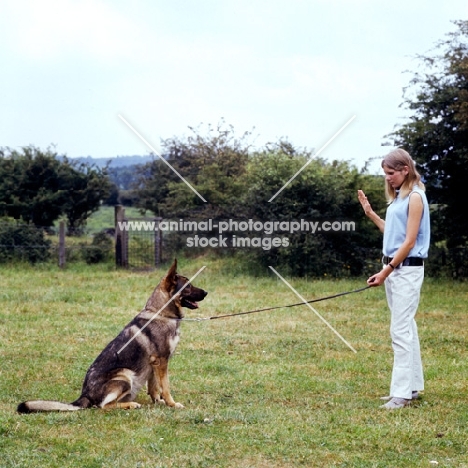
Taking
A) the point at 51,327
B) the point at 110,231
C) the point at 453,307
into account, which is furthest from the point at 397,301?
the point at 110,231

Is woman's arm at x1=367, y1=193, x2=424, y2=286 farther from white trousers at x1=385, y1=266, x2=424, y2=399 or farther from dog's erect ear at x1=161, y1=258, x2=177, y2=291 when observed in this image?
dog's erect ear at x1=161, y1=258, x2=177, y2=291

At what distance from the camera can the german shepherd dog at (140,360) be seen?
6.60 m

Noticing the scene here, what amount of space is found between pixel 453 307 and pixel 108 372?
28.4 feet

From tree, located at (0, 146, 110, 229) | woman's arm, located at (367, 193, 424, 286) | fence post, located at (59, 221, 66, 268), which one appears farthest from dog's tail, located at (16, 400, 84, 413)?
tree, located at (0, 146, 110, 229)

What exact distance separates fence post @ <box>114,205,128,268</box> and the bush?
1.77 meters

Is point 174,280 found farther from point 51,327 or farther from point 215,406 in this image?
point 51,327

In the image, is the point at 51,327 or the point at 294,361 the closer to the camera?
the point at 294,361

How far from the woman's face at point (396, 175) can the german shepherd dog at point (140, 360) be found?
2.03m

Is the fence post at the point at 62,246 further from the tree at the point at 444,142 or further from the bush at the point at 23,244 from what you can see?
the tree at the point at 444,142

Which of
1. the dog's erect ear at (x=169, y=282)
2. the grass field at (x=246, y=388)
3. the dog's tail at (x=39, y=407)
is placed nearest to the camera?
the grass field at (x=246, y=388)

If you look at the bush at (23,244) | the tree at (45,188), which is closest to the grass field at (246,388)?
the bush at (23,244)

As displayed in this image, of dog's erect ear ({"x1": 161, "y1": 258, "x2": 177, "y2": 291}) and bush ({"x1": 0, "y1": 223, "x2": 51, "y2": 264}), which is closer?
dog's erect ear ({"x1": 161, "y1": 258, "x2": 177, "y2": 291})

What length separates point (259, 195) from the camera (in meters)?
18.4

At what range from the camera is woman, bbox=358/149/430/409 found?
22.0 feet
